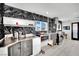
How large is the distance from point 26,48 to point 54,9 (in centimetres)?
131

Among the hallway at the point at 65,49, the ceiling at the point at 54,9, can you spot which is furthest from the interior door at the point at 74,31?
the ceiling at the point at 54,9

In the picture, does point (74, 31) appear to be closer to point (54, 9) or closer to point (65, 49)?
point (65, 49)

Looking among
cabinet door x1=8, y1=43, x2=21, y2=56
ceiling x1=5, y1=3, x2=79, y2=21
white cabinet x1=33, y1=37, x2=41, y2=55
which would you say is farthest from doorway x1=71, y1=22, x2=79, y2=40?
cabinet door x1=8, y1=43, x2=21, y2=56

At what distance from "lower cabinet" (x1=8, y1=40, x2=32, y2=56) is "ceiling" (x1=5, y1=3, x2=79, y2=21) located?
3.00 feet

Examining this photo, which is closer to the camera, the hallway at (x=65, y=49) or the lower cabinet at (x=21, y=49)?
the lower cabinet at (x=21, y=49)

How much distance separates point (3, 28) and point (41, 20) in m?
1.06

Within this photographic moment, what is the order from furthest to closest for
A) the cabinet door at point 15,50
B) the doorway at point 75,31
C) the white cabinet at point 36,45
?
the doorway at point 75,31 → the white cabinet at point 36,45 → the cabinet door at point 15,50

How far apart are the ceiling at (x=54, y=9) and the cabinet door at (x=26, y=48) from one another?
899 mm

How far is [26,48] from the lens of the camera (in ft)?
8.86

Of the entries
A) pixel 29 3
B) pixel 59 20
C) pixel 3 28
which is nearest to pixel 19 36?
pixel 3 28

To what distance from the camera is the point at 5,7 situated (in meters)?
2.62

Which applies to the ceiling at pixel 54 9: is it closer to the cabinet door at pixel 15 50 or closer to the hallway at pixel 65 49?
the hallway at pixel 65 49

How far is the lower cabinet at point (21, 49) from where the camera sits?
240 centimetres

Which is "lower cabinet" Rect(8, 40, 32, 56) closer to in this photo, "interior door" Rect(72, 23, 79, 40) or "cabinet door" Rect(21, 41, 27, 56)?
"cabinet door" Rect(21, 41, 27, 56)
